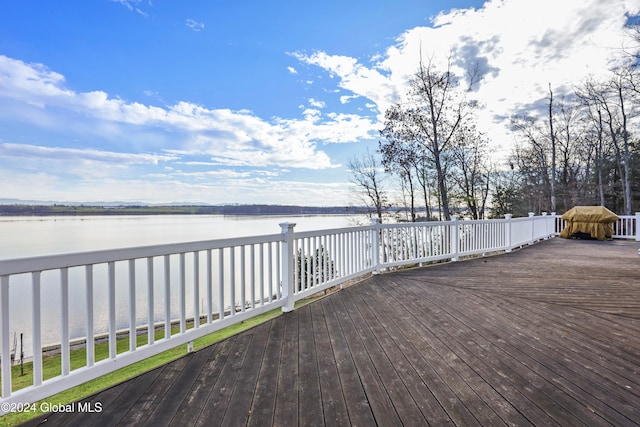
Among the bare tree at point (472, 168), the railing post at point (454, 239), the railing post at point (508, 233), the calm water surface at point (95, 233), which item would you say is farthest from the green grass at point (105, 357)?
the bare tree at point (472, 168)

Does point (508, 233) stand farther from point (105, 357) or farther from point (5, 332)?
point (105, 357)

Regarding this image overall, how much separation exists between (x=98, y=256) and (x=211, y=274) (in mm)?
823

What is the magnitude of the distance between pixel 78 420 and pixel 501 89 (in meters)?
15.7

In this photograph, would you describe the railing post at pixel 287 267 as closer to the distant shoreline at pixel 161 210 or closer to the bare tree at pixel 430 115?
the bare tree at pixel 430 115

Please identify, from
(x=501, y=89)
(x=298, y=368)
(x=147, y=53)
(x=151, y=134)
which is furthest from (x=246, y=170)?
(x=298, y=368)

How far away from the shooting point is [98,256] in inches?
73.6

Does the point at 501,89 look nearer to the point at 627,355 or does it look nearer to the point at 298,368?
the point at 627,355

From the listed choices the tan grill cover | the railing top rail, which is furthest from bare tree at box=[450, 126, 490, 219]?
the railing top rail

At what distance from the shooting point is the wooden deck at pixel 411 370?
154 centimetres

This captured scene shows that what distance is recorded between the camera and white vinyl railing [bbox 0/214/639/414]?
1608mm

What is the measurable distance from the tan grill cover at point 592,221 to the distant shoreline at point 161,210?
9112 millimetres

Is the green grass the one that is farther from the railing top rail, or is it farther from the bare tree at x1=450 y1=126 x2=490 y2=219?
the bare tree at x1=450 y1=126 x2=490 y2=219

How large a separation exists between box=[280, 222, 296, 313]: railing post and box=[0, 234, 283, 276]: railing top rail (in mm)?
644

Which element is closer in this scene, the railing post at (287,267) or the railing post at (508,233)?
the railing post at (287,267)
